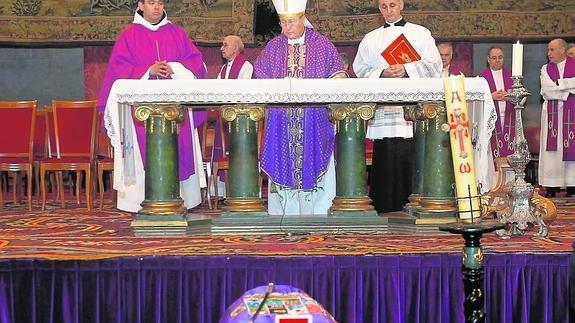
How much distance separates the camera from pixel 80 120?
376 inches

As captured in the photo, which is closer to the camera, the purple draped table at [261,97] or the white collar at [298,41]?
the purple draped table at [261,97]

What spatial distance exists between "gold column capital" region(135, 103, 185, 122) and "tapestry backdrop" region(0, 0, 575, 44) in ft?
21.5

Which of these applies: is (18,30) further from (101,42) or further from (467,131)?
(467,131)

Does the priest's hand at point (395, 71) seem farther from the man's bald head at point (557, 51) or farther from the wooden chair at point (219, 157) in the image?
the man's bald head at point (557, 51)

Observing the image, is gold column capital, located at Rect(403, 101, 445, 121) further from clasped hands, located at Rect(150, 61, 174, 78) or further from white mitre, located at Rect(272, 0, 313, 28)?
clasped hands, located at Rect(150, 61, 174, 78)

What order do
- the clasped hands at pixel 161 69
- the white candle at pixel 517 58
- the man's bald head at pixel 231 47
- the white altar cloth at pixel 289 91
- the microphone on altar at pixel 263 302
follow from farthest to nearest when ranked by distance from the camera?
the man's bald head at pixel 231 47 → the clasped hands at pixel 161 69 → the white altar cloth at pixel 289 91 → the white candle at pixel 517 58 → the microphone on altar at pixel 263 302

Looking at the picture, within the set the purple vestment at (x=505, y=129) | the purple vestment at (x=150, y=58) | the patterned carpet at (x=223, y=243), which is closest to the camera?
the patterned carpet at (x=223, y=243)

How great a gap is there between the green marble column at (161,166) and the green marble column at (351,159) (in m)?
1.22

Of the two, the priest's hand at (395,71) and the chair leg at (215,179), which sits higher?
the priest's hand at (395,71)

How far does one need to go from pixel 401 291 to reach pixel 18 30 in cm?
926

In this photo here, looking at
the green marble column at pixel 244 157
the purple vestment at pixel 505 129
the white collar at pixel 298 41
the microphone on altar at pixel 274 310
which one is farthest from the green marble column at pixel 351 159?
the purple vestment at pixel 505 129

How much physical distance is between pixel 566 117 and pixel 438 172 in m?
4.65

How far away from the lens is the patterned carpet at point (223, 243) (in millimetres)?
5656

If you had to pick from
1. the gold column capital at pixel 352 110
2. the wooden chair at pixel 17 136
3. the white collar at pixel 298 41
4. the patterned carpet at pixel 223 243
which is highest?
the white collar at pixel 298 41
